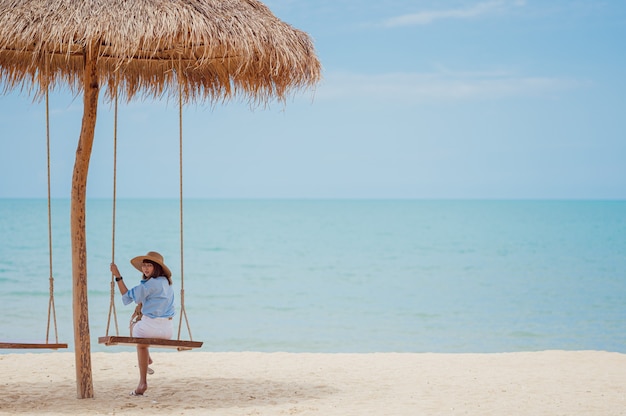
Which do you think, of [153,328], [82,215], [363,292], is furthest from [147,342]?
[363,292]

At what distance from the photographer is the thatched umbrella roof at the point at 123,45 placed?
463 cm

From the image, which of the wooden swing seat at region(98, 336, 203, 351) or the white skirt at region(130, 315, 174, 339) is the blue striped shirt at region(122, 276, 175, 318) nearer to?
the white skirt at region(130, 315, 174, 339)

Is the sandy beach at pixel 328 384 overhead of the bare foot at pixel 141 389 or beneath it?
beneath

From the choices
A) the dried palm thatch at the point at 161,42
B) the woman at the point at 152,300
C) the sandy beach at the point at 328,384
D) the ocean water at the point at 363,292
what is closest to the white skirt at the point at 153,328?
the woman at the point at 152,300

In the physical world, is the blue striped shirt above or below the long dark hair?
below

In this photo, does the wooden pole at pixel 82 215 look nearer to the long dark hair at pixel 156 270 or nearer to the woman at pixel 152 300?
the woman at pixel 152 300

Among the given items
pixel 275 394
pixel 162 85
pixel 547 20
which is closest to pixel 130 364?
pixel 275 394

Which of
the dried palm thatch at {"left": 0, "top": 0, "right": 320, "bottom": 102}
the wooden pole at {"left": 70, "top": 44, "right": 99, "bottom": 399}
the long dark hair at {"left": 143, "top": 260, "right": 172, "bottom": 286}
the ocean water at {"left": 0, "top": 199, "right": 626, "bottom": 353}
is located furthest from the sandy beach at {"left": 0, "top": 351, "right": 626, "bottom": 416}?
the ocean water at {"left": 0, "top": 199, "right": 626, "bottom": 353}

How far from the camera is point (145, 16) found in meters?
4.73

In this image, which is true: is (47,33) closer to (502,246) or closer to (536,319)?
(536,319)

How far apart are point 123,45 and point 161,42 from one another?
18.5 inches

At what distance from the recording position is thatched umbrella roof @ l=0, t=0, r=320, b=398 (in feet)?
15.2

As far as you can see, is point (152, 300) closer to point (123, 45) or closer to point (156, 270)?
point (156, 270)

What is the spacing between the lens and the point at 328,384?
586 centimetres
